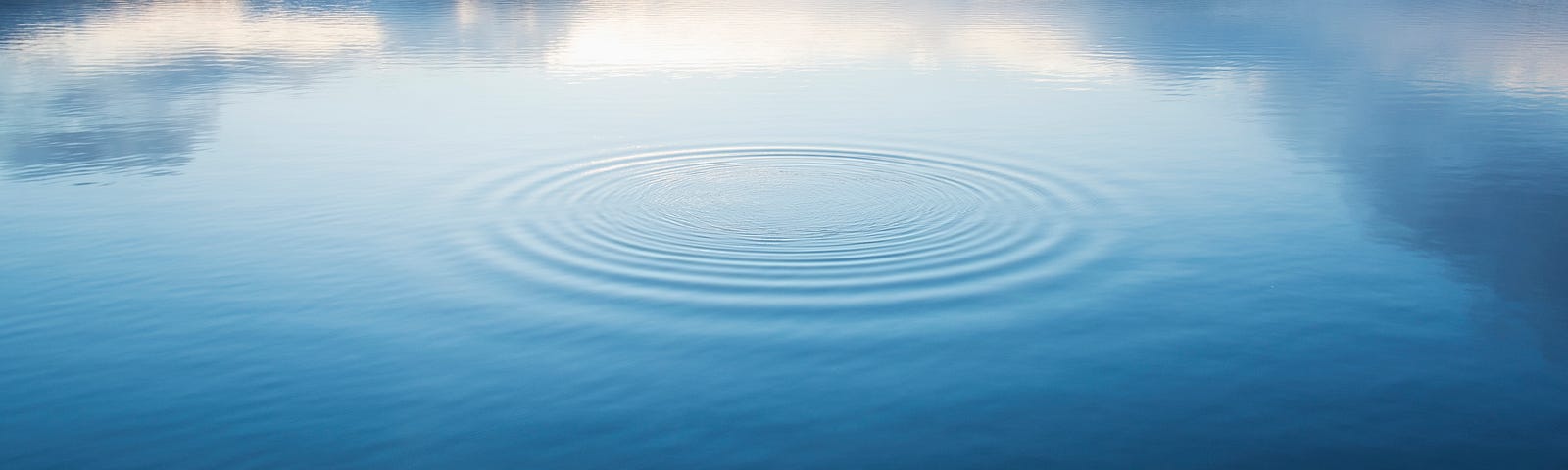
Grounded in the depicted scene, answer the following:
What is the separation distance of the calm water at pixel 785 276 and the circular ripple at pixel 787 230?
0.29 ft

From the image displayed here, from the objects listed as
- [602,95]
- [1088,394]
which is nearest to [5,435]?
[1088,394]

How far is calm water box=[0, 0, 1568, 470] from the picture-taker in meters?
11.5

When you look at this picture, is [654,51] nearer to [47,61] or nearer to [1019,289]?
[47,61]

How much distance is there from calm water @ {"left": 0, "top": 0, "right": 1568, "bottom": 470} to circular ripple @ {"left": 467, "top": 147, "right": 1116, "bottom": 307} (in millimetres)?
88

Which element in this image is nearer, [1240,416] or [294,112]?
[1240,416]

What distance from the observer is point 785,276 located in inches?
611

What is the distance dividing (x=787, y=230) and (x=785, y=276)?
208 centimetres

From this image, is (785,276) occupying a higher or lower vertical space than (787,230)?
lower

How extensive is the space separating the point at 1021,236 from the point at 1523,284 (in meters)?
6.08

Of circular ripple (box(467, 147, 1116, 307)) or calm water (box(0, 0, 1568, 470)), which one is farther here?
circular ripple (box(467, 147, 1116, 307))

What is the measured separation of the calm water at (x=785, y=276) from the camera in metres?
11.5

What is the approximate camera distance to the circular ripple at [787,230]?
603 inches

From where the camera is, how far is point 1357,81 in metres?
35.2

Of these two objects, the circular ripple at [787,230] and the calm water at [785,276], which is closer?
the calm water at [785,276]
